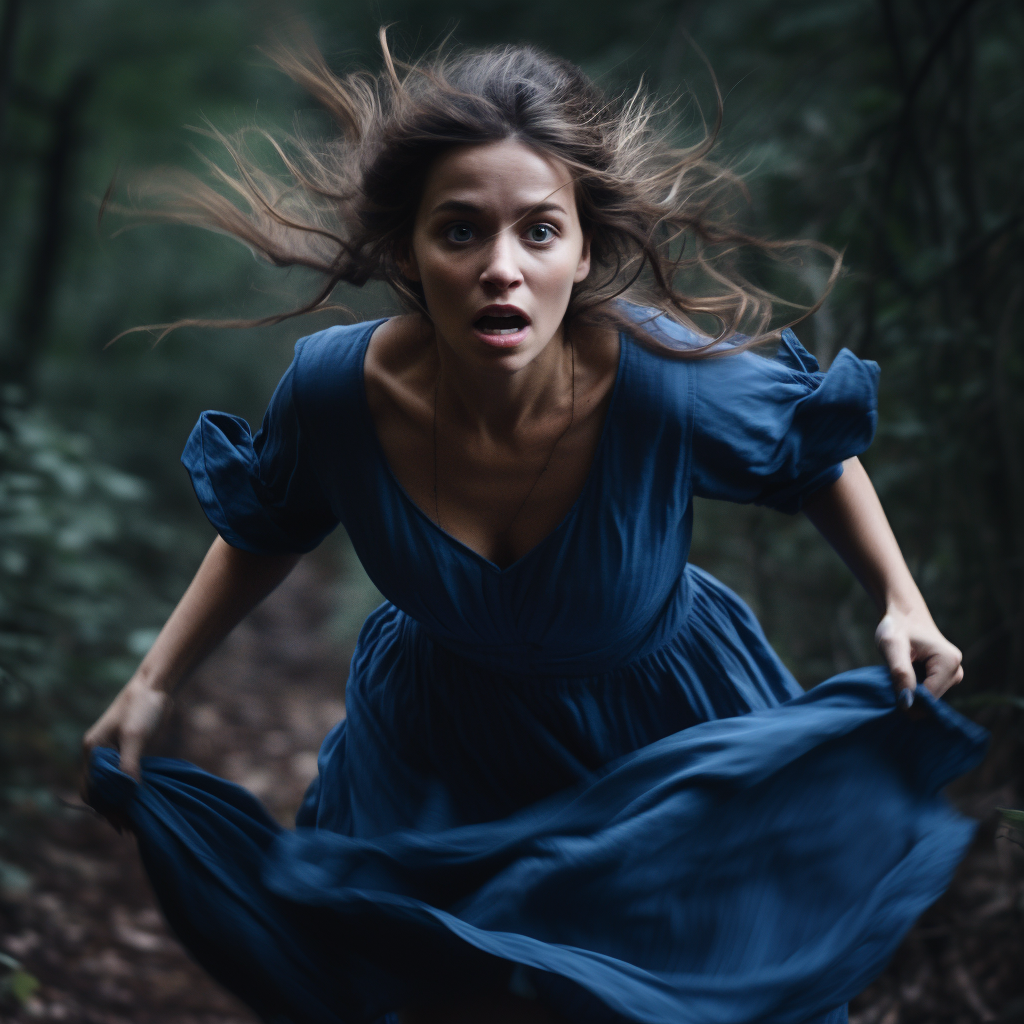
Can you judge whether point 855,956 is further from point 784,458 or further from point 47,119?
point 47,119

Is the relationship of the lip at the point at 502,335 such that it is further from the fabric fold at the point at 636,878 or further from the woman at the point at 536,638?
the fabric fold at the point at 636,878

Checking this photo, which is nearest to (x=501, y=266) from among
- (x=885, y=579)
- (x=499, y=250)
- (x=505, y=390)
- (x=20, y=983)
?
(x=499, y=250)

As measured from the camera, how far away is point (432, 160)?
163 centimetres

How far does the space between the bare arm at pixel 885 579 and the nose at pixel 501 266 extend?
628mm

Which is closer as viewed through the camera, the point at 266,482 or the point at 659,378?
the point at 659,378

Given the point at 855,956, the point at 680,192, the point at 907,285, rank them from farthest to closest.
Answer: the point at 907,285 → the point at 680,192 → the point at 855,956

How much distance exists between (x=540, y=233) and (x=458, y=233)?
12 cm

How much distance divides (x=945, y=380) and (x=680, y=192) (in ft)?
5.41

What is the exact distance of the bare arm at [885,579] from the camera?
1541 millimetres

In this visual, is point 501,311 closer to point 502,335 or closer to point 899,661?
point 502,335

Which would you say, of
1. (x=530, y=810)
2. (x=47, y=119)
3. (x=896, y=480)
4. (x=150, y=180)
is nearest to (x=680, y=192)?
(x=150, y=180)

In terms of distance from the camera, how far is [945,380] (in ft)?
10.6

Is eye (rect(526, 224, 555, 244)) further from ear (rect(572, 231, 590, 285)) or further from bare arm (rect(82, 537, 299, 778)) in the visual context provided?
bare arm (rect(82, 537, 299, 778))

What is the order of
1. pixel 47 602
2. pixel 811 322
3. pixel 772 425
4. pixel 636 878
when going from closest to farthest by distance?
pixel 636 878 → pixel 772 425 → pixel 811 322 → pixel 47 602
